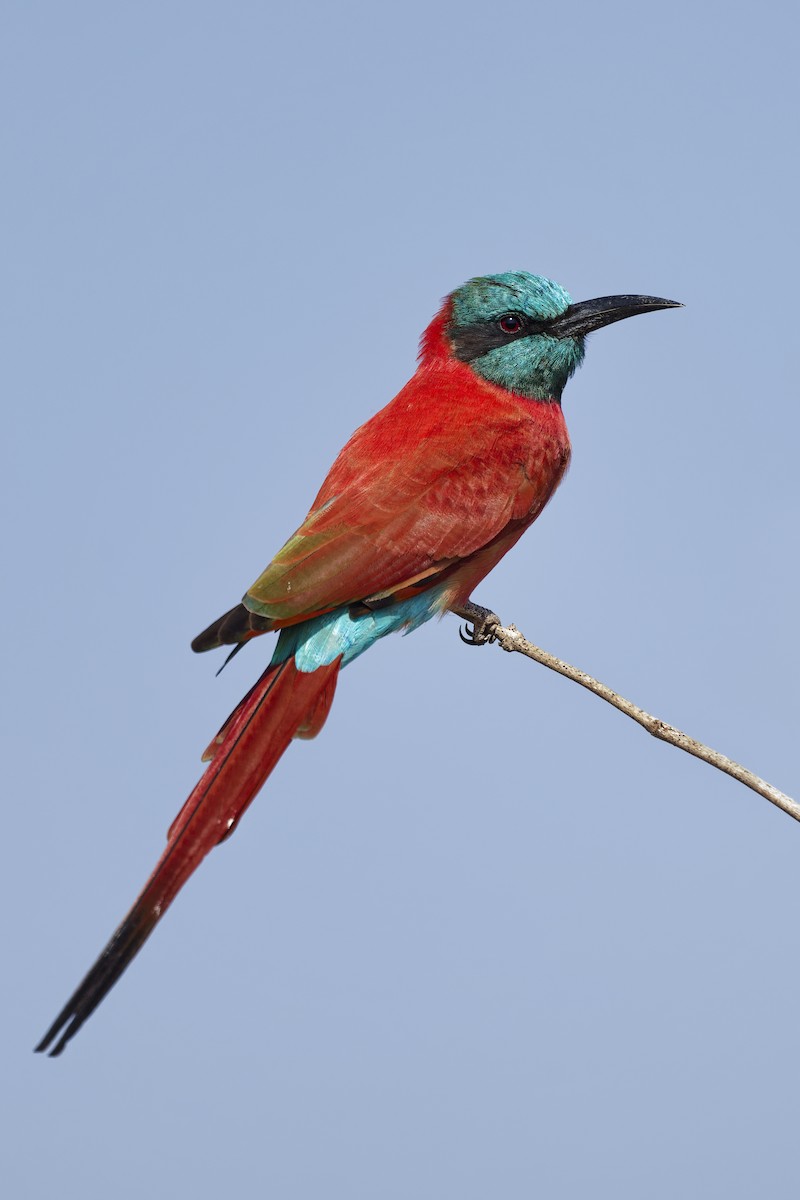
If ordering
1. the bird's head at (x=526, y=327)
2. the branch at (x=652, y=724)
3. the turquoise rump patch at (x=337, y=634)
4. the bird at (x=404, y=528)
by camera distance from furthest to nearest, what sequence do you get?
the bird's head at (x=526, y=327) → the turquoise rump patch at (x=337, y=634) → the bird at (x=404, y=528) → the branch at (x=652, y=724)

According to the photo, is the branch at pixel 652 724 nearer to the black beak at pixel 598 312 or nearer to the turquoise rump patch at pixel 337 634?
the turquoise rump patch at pixel 337 634

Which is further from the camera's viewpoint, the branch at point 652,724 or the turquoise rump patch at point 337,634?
the turquoise rump patch at point 337,634

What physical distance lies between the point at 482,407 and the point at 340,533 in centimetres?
65

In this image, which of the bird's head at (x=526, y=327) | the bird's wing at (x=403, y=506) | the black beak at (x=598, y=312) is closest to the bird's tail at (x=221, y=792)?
the bird's wing at (x=403, y=506)

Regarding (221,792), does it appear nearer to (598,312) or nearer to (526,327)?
(526,327)

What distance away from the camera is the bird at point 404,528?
2.83m

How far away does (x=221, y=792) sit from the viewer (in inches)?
Answer: 112

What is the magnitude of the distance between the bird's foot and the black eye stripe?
0.72 m

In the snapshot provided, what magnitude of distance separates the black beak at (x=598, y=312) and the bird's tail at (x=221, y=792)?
1295 millimetres

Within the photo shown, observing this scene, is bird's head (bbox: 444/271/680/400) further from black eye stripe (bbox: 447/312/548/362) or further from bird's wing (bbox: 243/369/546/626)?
bird's wing (bbox: 243/369/546/626)

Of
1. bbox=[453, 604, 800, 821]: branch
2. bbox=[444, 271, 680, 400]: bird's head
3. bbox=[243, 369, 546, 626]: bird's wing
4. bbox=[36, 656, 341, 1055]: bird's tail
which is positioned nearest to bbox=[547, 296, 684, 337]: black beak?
bbox=[444, 271, 680, 400]: bird's head

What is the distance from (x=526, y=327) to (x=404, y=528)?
875mm

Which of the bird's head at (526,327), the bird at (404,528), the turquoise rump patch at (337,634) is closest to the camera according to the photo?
the bird at (404,528)

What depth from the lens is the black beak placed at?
381 cm
